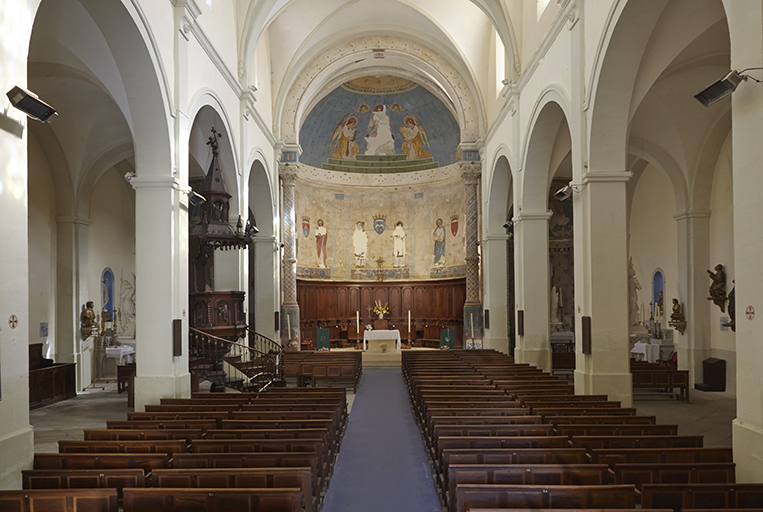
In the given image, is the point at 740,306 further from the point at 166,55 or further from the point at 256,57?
the point at 256,57

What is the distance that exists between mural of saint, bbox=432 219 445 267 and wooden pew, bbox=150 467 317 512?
21.8 m

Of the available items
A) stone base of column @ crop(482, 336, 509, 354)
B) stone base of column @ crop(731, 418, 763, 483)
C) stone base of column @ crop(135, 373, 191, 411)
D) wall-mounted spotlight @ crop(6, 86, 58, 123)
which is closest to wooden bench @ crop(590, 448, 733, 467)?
stone base of column @ crop(731, 418, 763, 483)

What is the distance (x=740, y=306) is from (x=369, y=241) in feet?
73.5

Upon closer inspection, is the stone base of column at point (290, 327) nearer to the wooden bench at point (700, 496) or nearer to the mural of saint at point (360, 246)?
the mural of saint at point (360, 246)

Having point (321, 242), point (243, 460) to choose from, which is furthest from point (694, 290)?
point (321, 242)

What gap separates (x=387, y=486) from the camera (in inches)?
263

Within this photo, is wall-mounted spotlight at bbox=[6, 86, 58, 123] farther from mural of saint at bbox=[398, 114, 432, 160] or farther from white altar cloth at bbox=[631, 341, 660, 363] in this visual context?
mural of saint at bbox=[398, 114, 432, 160]

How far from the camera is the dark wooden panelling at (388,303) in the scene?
2536 cm

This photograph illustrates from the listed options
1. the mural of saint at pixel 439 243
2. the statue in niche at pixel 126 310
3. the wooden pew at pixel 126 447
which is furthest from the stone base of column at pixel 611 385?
the mural of saint at pixel 439 243

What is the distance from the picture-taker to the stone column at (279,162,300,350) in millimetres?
21656

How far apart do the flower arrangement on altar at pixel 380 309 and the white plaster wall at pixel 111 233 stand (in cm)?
1080

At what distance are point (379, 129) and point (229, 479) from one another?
23957 mm

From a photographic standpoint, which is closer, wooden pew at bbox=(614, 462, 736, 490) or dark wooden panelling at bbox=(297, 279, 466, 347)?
wooden pew at bbox=(614, 462, 736, 490)

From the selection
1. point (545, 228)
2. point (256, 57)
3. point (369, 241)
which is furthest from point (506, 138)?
point (369, 241)
